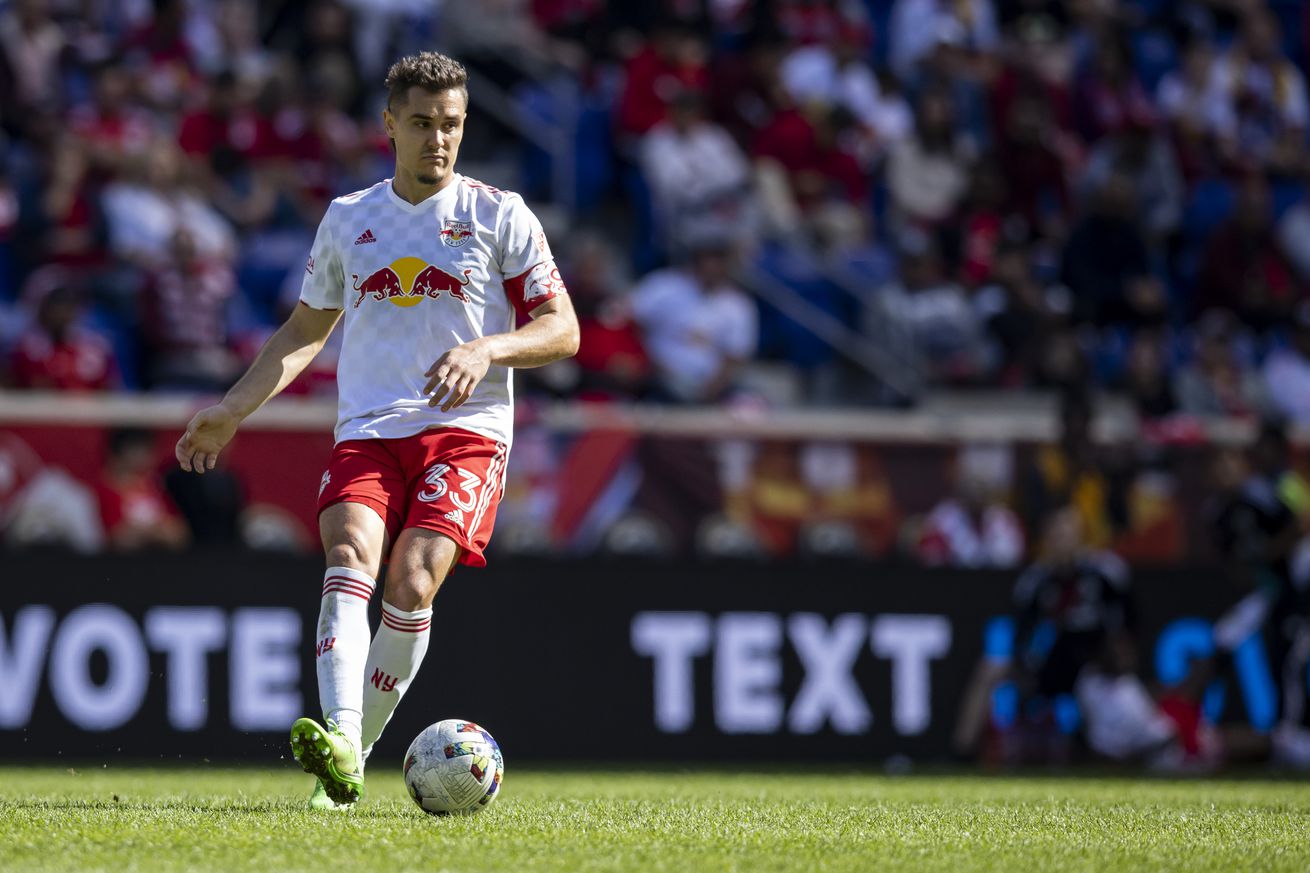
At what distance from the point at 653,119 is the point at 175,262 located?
4443 mm

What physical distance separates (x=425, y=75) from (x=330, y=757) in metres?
2.22

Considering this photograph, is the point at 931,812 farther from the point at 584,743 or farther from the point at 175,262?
the point at 175,262

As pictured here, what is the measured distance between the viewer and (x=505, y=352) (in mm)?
6113

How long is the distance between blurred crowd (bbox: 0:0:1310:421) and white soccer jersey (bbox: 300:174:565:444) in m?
6.09

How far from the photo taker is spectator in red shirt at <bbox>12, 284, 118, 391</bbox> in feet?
39.6

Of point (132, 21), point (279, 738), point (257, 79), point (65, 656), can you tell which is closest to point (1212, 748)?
point (279, 738)

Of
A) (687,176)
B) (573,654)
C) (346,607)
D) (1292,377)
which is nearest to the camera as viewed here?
(346,607)

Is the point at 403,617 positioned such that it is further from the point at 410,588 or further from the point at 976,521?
the point at 976,521

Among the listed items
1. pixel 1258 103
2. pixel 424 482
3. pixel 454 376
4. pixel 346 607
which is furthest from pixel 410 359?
pixel 1258 103

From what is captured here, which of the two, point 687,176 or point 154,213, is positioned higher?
point 687,176

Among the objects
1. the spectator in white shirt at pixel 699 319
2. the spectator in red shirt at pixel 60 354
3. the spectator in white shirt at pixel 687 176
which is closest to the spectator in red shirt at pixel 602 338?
the spectator in white shirt at pixel 699 319

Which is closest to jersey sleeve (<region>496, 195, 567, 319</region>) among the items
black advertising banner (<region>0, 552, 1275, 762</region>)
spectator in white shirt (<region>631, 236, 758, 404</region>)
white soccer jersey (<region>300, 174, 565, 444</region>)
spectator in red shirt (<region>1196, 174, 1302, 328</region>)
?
white soccer jersey (<region>300, 174, 565, 444</region>)

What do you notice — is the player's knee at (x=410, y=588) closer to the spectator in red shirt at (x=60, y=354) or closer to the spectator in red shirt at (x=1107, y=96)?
the spectator in red shirt at (x=60, y=354)

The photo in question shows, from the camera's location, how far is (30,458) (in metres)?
11.4
